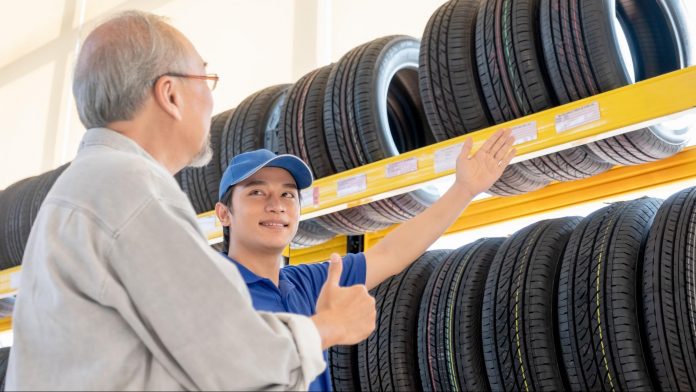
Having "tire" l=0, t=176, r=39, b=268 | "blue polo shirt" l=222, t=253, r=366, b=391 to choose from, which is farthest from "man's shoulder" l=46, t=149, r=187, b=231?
"tire" l=0, t=176, r=39, b=268

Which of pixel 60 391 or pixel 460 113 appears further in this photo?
pixel 460 113

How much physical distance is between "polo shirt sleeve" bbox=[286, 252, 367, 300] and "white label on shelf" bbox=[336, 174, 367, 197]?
543mm

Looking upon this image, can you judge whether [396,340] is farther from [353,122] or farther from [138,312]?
[138,312]

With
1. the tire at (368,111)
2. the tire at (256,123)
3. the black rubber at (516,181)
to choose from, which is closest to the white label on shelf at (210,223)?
the tire at (256,123)

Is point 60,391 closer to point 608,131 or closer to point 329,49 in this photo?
point 608,131

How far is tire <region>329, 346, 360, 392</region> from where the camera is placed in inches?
138

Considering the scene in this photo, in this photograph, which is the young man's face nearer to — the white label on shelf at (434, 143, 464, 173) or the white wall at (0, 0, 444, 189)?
the white label on shelf at (434, 143, 464, 173)

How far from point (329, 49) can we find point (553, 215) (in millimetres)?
2672

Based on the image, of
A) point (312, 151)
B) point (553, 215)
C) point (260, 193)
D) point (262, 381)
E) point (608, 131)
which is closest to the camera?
point (262, 381)

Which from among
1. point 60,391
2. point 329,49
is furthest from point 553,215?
point 60,391

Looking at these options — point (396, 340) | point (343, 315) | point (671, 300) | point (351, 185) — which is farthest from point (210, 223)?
point (343, 315)

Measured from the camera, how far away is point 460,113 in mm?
3115

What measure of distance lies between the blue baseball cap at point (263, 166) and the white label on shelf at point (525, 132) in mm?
709

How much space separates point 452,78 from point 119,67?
1.73 meters
